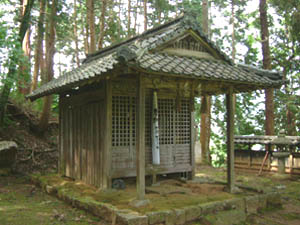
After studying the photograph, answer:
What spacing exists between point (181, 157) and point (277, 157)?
555 cm

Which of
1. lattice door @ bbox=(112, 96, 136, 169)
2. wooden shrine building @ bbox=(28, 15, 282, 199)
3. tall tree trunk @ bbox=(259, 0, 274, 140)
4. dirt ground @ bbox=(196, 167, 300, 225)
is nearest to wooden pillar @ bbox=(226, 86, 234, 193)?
wooden shrine building @ bbox=(28, 15, 282, 199)

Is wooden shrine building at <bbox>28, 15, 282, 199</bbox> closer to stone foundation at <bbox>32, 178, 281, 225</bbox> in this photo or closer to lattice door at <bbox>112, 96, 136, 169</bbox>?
lattice door at <bbox>112, 96, 136, 169</bbox>

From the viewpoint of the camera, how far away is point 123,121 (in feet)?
28.0

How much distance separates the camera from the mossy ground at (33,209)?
6602 mm

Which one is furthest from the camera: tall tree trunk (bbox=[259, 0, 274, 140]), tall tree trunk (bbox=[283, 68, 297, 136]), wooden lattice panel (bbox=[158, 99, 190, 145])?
tall tree trunk (bbox=[283, 68, 297, 136])

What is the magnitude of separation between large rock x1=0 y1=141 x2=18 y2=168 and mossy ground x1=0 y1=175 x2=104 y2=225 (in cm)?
139

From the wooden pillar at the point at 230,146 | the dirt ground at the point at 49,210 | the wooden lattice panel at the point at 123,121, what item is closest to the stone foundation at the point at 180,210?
the dirt ground at the point at 49,210

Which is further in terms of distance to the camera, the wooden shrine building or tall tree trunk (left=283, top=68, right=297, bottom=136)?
tall tree trunk (left=283, top=68, right=297, bottom=136)

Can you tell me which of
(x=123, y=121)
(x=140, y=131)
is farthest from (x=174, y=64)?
(x=123, y=121)

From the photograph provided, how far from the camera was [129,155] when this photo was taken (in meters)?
8.48

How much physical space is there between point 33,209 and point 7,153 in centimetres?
465

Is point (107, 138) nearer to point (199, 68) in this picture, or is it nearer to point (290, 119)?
point (199, 68)

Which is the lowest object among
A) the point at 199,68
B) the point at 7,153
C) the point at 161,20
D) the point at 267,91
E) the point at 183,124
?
the point at 7,153

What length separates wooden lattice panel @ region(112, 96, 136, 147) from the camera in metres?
8.38
